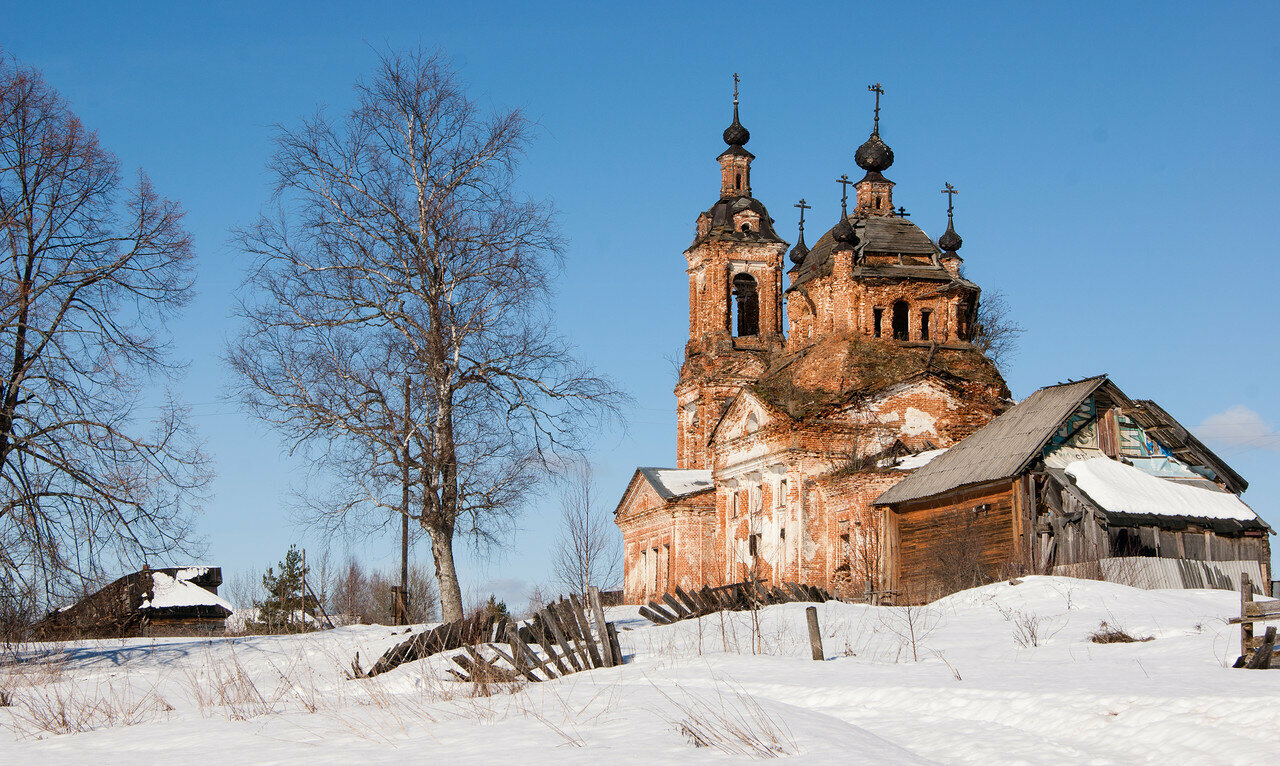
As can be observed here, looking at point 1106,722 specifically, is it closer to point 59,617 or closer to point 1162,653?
point 1162,653

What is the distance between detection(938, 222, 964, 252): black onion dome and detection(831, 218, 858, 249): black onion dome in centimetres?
802

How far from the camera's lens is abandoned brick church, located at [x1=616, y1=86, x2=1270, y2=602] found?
961 inches

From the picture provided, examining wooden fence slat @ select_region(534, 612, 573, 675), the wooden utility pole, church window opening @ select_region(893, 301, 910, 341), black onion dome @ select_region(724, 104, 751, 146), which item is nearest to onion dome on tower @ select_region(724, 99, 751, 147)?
black onion dome @ select_region(724, 104, 751, 146)

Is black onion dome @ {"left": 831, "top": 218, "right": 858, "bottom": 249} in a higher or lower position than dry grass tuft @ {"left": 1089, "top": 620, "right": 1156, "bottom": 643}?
higher

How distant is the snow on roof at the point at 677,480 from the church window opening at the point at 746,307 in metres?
5.51

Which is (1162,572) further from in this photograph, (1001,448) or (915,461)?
(915,461)

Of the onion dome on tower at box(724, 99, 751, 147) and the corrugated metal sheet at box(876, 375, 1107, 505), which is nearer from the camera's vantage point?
the corrugated metal sheet at box(876, 375, 1107, 505)

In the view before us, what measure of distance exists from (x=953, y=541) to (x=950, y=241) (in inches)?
778

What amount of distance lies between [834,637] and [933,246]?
23.6 meters

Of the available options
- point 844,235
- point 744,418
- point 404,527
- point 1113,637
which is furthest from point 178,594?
point 1113,637

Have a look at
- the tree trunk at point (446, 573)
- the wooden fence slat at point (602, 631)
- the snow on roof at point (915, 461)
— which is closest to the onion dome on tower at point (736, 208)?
the snow on roof at point (915, 461)

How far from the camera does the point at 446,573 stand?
20500 millimetres

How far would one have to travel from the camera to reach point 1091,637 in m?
15.4

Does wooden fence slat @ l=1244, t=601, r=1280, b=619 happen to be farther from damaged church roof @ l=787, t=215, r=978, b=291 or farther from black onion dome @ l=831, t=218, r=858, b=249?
black onion dome @ l=831, t=218, r=858, b=249
